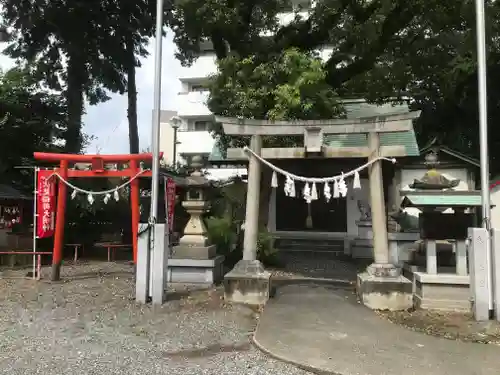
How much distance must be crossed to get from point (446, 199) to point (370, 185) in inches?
60.3

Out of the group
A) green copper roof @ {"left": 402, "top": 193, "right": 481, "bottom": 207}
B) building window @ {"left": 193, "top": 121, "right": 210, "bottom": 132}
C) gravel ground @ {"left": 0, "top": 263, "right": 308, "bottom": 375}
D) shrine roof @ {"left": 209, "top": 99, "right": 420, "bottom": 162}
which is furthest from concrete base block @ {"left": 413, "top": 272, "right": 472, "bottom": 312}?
building window @ {"left": 193, "top": 121, "right": 210, "bottom": 132}

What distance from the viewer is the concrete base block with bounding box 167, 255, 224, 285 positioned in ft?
34.7

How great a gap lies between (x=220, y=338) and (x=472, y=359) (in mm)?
3356

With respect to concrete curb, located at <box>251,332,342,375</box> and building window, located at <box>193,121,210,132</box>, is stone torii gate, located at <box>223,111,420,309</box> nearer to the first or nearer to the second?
concrete curb, located at <box>251,332,342,375</box>

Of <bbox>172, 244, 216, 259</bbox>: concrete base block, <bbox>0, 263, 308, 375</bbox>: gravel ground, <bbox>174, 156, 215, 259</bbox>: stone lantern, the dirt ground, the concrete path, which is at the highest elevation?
<bbox>174, 156, 215, 259</bbox>: stone lantern

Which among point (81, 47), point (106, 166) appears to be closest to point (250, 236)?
point (106, 166)

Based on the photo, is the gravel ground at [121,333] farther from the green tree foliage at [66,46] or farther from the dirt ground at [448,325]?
the green tree foliage at [66,46]

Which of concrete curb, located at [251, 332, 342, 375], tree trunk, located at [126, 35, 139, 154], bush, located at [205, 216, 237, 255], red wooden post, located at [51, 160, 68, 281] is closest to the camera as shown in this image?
concrete curb, located at [251, 332, 342, 375]

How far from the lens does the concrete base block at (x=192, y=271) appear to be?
10.6 m

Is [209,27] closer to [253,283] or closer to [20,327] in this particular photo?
[253,283]

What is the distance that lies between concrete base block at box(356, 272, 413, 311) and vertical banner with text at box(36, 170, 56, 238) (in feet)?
25.9

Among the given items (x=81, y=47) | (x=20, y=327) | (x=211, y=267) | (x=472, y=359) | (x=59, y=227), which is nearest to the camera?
(x=472, y=359)

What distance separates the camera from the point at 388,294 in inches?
333

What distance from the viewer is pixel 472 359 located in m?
5.61
